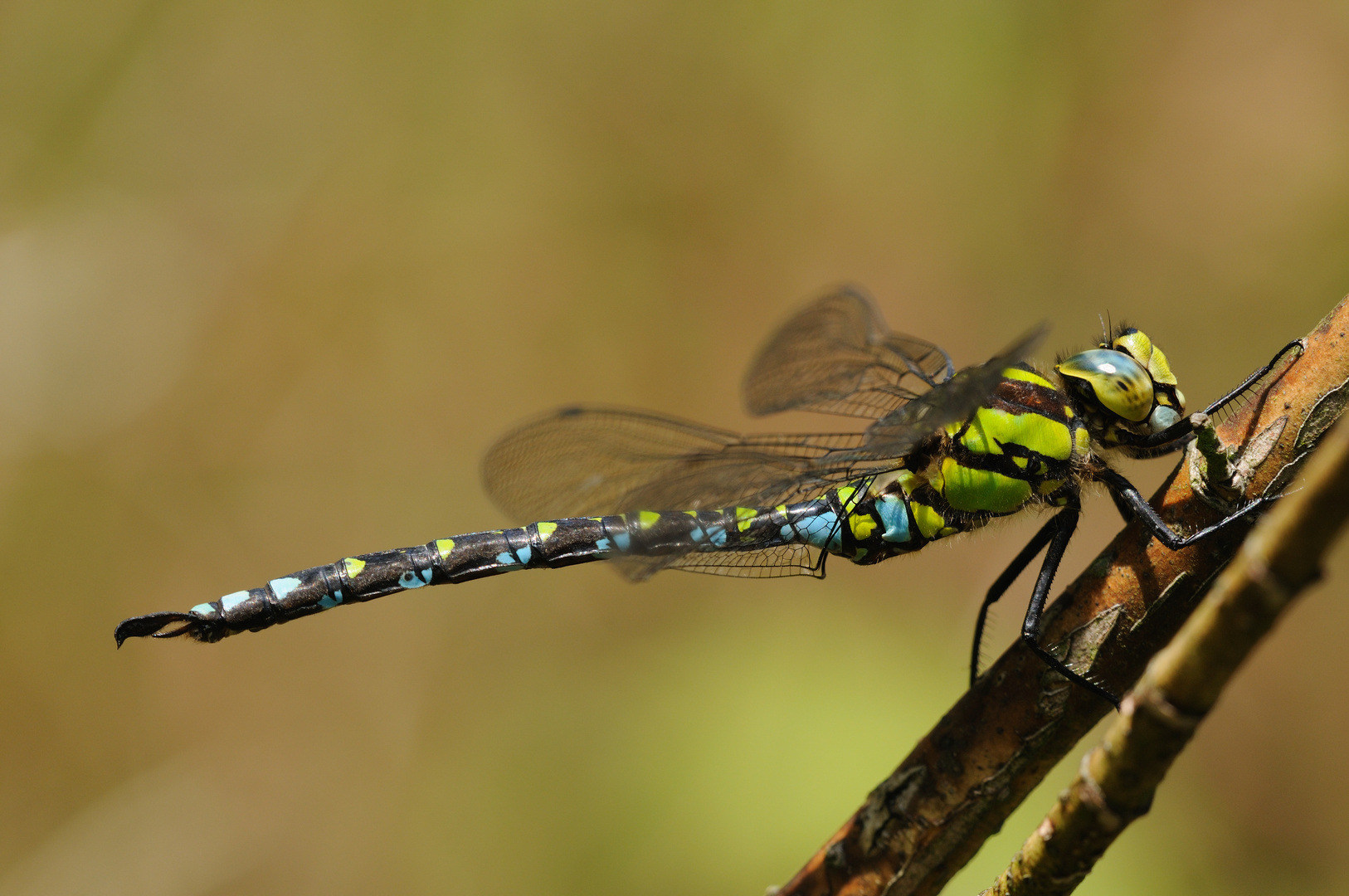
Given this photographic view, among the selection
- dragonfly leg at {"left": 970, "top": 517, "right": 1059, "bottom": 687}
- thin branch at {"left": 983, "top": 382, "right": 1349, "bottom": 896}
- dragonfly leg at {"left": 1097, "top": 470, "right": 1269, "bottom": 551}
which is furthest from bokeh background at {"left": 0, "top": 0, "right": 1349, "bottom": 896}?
thin branch at {"left": 983, "top": 382, "right": 1349, "bottom": 896}

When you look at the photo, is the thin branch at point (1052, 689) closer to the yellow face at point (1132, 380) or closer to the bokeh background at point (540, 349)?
the yellow face at point (1132, 380)

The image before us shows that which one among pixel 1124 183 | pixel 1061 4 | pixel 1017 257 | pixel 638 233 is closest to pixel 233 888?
pixel 638 233

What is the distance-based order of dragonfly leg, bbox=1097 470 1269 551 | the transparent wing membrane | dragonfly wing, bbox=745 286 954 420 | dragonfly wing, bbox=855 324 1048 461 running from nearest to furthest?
dragonfly leg, bbox=1097 470 1269 551 < dragonfly wing, bbox=855 324 1048 461 < the transparent wing membrane < dragonfly wing, bbox=745 286 954 420

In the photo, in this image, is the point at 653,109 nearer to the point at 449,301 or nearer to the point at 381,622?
the point at 449,301

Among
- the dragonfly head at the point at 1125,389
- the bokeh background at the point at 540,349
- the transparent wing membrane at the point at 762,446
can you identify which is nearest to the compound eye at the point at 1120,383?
the dragonfly head at the point at 1125,389

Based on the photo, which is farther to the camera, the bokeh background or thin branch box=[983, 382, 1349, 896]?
the bokeh background

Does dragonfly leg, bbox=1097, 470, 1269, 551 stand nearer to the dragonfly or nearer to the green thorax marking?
the dragonfly
